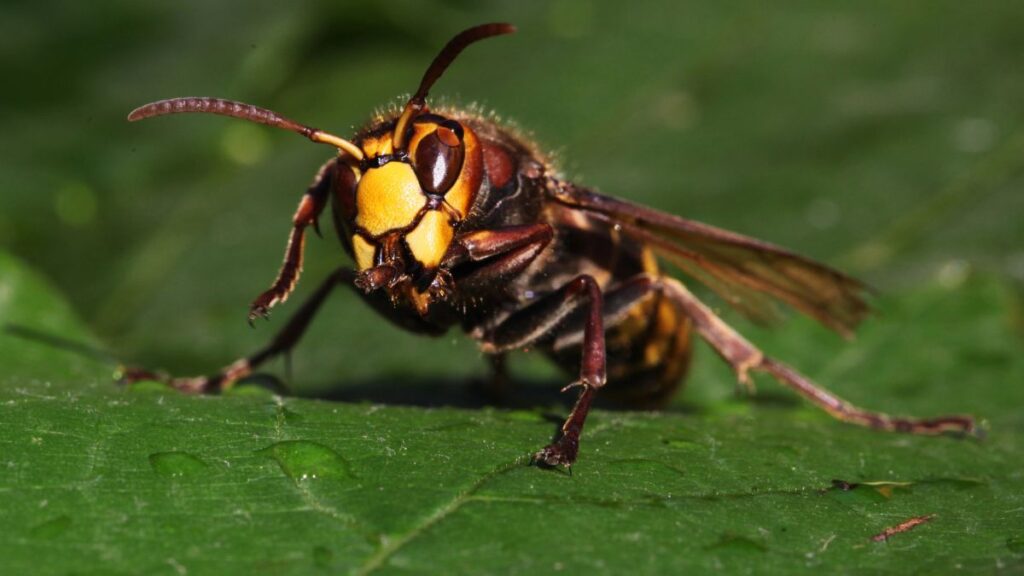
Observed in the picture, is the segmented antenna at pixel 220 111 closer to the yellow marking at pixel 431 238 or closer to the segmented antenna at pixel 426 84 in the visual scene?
the segmented antenna at pixel 426 84

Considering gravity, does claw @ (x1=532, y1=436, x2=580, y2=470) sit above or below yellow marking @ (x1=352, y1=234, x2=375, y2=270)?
below

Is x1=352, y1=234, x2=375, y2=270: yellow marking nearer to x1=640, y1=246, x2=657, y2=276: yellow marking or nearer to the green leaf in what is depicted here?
the green leaf

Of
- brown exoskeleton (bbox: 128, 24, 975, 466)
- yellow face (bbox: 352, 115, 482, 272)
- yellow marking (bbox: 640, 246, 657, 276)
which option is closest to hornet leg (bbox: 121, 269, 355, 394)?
brown exoskeleton (bbox: 128, 24, 975, 466)

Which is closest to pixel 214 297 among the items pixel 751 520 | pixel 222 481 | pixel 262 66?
pixel 262 66

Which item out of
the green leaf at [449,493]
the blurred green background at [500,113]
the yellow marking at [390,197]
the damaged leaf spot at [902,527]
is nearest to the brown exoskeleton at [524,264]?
the yellow marking at [390,197]

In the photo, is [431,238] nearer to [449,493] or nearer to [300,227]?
[300,227]

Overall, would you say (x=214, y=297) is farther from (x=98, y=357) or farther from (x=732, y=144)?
(x=732, y=144)
